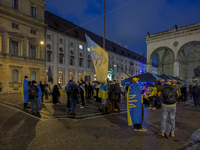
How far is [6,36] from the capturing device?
78.3ft

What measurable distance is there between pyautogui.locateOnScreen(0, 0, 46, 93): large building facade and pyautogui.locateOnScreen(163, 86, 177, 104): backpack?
2518cm

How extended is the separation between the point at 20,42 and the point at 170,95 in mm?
27873

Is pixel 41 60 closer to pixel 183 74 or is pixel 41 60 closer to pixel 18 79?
pixel 18 79

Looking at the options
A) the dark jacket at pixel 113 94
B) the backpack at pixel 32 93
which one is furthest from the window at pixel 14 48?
the dark jacket at pixel 113 94

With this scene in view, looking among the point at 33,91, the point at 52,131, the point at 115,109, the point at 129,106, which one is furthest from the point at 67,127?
the point at 115,109

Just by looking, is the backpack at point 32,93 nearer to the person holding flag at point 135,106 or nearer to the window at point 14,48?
the person holding flag at point 135,106

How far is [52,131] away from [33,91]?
3047 millimetres

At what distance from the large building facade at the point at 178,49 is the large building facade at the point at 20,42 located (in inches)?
864

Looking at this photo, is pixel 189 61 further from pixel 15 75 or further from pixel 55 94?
pixel 15 75

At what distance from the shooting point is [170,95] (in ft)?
14.8

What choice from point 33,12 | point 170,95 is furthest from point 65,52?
point 170,95

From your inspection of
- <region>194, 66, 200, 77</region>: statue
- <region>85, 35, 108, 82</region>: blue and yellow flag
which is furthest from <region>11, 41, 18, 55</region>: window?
<region>194, 66, 200, 77</region>: statue

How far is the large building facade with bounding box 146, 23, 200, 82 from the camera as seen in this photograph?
2423 centimetres

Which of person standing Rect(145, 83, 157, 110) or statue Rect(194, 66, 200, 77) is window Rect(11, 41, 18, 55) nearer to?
person standing Rect(145, 83, 157, 110)
